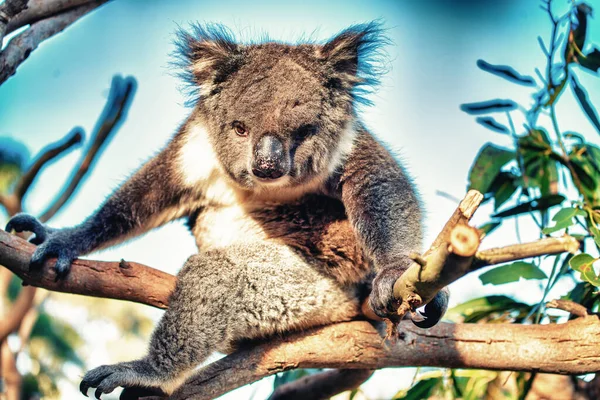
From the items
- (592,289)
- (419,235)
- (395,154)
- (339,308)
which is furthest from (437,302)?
(592,289)

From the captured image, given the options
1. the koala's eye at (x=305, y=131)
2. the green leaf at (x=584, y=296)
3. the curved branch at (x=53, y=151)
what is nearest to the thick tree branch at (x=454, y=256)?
the koala's eye at (x=305, y=131)

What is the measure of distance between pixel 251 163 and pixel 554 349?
1.64 metres

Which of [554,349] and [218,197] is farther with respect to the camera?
[218,197]

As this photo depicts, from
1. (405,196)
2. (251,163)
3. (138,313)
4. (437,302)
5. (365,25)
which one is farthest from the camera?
(138,313)

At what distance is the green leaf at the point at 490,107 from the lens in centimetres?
354

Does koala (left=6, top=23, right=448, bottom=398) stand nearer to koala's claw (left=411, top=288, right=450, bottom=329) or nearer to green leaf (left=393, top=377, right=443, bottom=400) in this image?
koala's claw (left=411, top=288, right=450, bottom=329)

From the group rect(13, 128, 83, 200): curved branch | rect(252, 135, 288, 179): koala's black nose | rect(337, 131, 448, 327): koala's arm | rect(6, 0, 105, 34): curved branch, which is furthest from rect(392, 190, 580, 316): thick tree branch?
rect(13, 128, 83, 200): curved branch

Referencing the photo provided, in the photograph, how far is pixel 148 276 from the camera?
282 centimetres

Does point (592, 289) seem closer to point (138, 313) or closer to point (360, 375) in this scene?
point (360, 375)

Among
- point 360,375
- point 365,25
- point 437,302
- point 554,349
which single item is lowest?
point 360,375

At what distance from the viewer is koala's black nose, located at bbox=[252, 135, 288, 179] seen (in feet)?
8.27

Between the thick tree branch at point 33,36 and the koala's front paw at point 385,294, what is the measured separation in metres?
2.11

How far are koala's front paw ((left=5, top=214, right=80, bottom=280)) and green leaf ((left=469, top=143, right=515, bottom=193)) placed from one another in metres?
2.31

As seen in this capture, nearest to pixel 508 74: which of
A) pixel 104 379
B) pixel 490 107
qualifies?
pixel 490 107
